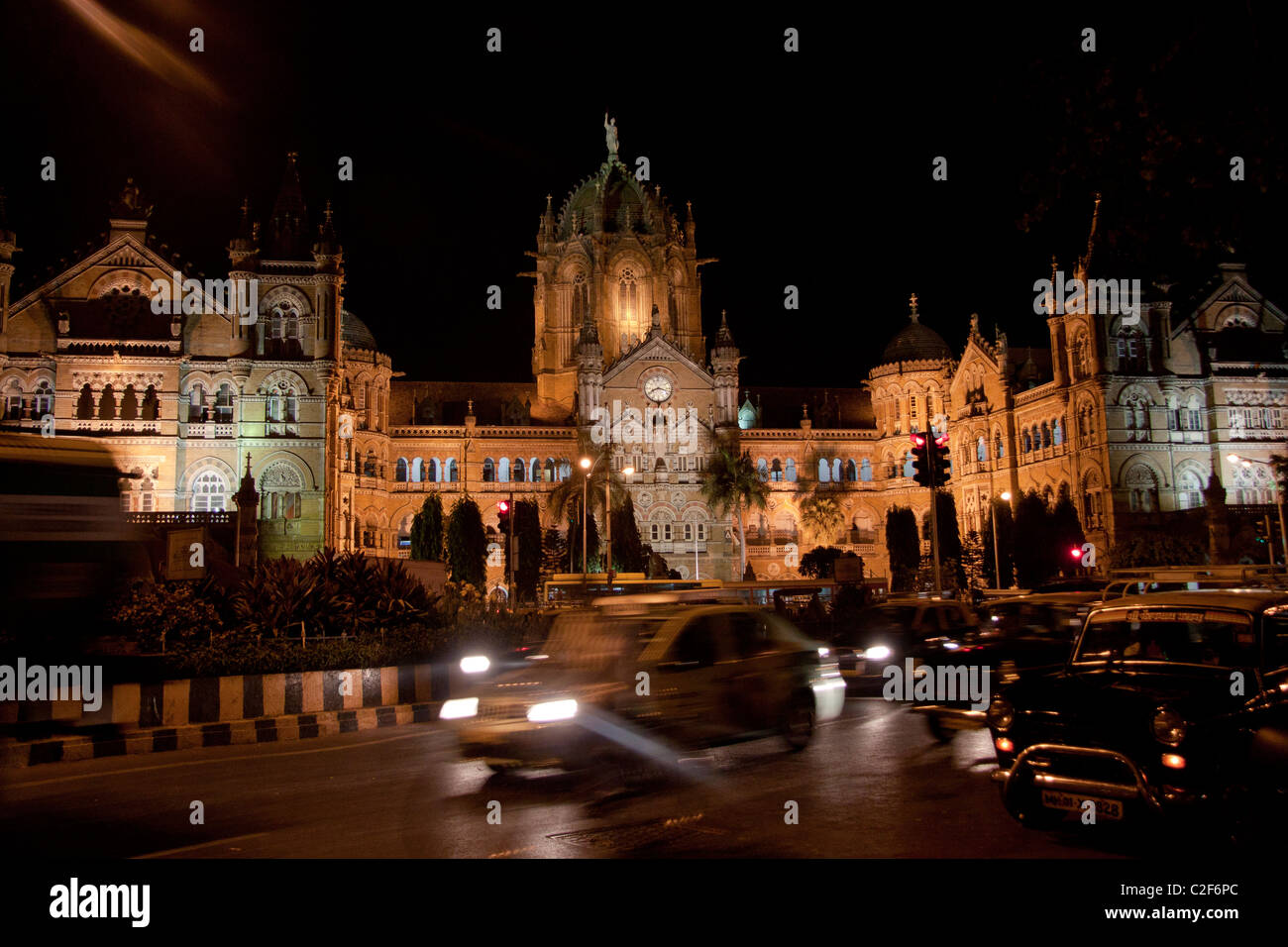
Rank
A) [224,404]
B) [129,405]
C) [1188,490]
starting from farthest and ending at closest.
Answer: [1188,490]
[224,404]
[129,405]

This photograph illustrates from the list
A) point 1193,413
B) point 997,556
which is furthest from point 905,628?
point 1193,413

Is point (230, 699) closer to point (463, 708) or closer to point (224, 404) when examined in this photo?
point (463, 708)

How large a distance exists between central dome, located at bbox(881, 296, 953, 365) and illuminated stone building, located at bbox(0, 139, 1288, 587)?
23cm

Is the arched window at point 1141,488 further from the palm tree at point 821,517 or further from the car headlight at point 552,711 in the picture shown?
the car headlight at point 552,711

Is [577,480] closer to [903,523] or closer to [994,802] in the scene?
[903,523]

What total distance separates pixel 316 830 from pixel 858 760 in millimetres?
6056

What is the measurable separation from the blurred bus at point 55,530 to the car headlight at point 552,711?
251 inches

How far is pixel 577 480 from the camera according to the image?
6438 centimetres

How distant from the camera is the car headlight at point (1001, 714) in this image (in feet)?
27.7

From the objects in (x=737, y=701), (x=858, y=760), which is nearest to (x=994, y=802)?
(x=858, y=760)

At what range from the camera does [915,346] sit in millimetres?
75938

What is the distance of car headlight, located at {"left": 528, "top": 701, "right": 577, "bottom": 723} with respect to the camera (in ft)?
34.0

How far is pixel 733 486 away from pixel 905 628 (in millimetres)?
49508

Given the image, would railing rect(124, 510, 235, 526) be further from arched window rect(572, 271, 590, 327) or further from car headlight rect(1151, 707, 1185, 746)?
car headlight rect(1151, 707, 1185, 746)
